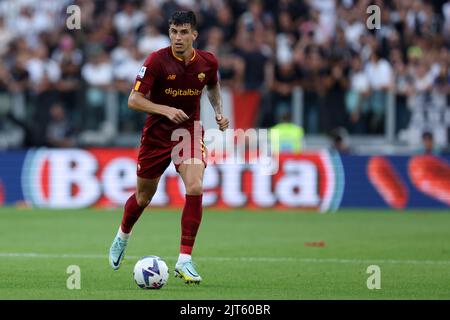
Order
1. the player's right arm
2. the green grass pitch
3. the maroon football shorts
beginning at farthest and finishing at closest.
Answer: the maroon football shorts, the player's right arm, the green grass pitch

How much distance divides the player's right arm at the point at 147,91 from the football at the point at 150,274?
4.59 feet

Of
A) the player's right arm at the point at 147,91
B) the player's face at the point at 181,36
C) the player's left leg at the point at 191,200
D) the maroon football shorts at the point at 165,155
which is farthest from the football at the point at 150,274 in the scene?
the player's face at the point at 181,36

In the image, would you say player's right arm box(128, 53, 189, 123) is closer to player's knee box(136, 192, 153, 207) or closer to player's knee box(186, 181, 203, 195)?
player's knee box(186, 181, 203, 195)

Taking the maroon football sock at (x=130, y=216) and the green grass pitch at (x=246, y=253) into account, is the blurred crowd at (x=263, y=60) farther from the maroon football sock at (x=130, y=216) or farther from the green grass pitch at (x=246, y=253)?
the maroon football sock at (x=130, y=216)

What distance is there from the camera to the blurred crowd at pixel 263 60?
21.9 metres

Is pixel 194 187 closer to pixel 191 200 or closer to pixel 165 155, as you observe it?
pixel 191 200

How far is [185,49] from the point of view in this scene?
34.8 ft

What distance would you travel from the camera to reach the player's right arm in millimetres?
10367

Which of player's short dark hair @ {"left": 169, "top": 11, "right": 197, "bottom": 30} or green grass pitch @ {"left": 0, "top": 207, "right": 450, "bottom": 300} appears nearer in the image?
green grass pitch @ {"left": 0, "top": 207, "right": 450, "bottom": 300}

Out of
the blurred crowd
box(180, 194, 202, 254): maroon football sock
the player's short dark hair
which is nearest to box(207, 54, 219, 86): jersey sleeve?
the player's short dark hair

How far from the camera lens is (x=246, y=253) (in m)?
13.7

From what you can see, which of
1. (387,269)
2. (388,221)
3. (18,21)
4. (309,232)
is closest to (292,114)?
(388,221)

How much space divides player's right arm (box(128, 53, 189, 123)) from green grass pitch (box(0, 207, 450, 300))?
169 centimetres
